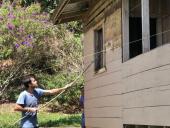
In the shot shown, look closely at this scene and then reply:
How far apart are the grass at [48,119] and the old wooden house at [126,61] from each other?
6.60 meters

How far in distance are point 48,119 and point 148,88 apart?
14.3m

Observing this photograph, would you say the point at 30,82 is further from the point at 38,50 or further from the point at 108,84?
the point at 38,50

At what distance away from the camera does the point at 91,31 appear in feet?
44.2

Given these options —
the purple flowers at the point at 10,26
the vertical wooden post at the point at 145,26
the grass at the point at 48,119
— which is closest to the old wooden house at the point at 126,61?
the vertical wooden post at the point at 145,26

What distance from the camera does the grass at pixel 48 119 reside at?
68.3 feet

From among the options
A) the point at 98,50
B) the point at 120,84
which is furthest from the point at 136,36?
the point at 98,50

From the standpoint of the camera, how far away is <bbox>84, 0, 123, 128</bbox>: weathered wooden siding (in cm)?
1034

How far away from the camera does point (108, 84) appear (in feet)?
36.3

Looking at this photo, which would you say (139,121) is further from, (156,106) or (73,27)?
(73,27)

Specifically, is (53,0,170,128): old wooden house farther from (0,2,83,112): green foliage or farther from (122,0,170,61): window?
(0,2,83,112): green foliage

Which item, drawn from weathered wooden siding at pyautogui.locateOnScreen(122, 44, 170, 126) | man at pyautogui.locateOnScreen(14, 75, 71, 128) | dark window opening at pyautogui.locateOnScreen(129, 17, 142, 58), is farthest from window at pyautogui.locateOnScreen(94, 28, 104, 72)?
man at pyautogui.locateOnScreen(14, 75, 71, 128)

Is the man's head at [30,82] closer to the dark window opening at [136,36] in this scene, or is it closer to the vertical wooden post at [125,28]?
the vertical wooden post at [125,28]

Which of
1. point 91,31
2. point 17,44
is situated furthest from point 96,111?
point 17,44

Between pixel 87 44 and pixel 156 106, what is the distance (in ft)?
21.2
